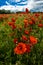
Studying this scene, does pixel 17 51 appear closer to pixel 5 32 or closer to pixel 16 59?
pixel 16 59

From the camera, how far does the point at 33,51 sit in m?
2.20

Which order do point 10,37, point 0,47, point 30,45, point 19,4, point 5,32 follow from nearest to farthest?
point 30,45
point 0,47
point 10,37
point 5,32
point 19,4

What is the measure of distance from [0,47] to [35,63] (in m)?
0.36

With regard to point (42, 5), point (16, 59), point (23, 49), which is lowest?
point (42, 5)

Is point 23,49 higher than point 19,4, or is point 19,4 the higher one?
point 23,49

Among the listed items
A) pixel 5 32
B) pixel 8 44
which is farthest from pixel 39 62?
pixel 5 32

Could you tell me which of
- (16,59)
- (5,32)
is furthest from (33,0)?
(16,59)

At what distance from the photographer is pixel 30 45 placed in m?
2.12

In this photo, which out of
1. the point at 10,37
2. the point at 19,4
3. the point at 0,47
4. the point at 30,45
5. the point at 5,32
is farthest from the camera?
the point at 19,4

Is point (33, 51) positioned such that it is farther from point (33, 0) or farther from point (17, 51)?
point (33, 0)

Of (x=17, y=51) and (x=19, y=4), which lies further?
(x=19, y=4)

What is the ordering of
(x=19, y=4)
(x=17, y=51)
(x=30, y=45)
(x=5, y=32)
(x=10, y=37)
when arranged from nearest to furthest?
(x=17, y=51) < (x=30, y=45) < (x=10, y=37) < (x=5, y=32) < (x=19, y=4)

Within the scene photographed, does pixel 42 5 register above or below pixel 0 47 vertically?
below

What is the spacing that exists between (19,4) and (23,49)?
7.48 metres
